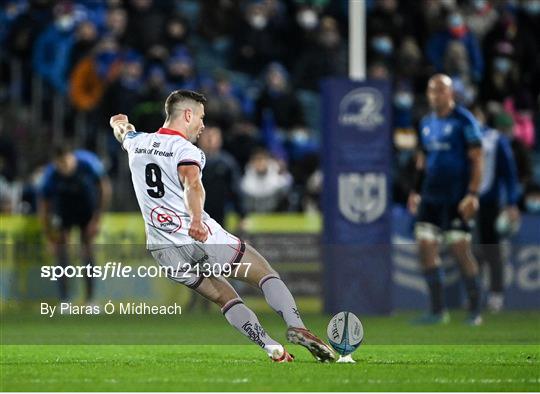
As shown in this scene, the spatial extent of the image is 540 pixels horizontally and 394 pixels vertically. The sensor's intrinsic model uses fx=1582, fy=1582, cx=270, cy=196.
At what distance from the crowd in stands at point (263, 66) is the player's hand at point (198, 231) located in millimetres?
9433

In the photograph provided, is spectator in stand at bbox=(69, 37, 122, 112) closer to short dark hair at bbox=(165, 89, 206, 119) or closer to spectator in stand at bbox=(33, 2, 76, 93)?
spectator in stand at bbox=(33, 2, 76, 93)

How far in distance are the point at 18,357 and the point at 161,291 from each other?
175cm

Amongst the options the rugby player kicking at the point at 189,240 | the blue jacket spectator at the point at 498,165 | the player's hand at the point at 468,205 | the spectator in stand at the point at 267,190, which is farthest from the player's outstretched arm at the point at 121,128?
the spectator in stand at the point at 267,190

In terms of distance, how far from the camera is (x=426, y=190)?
16578 mm

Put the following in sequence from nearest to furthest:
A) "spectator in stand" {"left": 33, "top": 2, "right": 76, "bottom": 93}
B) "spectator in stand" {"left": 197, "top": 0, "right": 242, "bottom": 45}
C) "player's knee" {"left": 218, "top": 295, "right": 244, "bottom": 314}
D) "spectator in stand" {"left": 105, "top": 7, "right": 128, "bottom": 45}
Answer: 1. "player's knee" {"left": 218, "top": 295, "right": 244, "bottom": 314}
2. "spectator in stand" {"left": 33, "top": 2, "right": 76, "bottom": 93}
3. "spectator in stand" {"left": 105, "top": 7, "right": 128, "bottom": 45}
4. "spectator in stand" {"left": 197, "top": 0, "right": 242, "bottom": 45}

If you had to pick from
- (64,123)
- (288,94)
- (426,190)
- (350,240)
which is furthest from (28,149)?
(426,190)

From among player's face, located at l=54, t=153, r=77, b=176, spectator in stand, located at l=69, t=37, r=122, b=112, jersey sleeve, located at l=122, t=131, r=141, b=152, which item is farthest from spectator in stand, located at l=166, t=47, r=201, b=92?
jersey sleeve, located at l=122, t=131, r=141, b=152

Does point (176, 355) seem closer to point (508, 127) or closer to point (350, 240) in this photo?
point (350, 240)

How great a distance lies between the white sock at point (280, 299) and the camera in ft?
36.1

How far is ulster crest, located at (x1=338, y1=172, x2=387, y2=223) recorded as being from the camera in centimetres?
1828

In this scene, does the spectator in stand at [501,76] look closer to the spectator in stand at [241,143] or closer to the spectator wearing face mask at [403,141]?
the spectator wearing face mask at [403,141]

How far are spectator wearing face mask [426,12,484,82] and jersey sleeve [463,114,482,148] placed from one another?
8.06 meters

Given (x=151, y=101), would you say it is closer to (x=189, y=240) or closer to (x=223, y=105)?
(x=223, y=105)

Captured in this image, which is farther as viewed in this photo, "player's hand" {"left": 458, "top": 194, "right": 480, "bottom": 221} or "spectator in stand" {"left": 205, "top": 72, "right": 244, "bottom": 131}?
"spectator in stand" {"left": 205, "top": 72, "right": 244, "bottom": 131}
